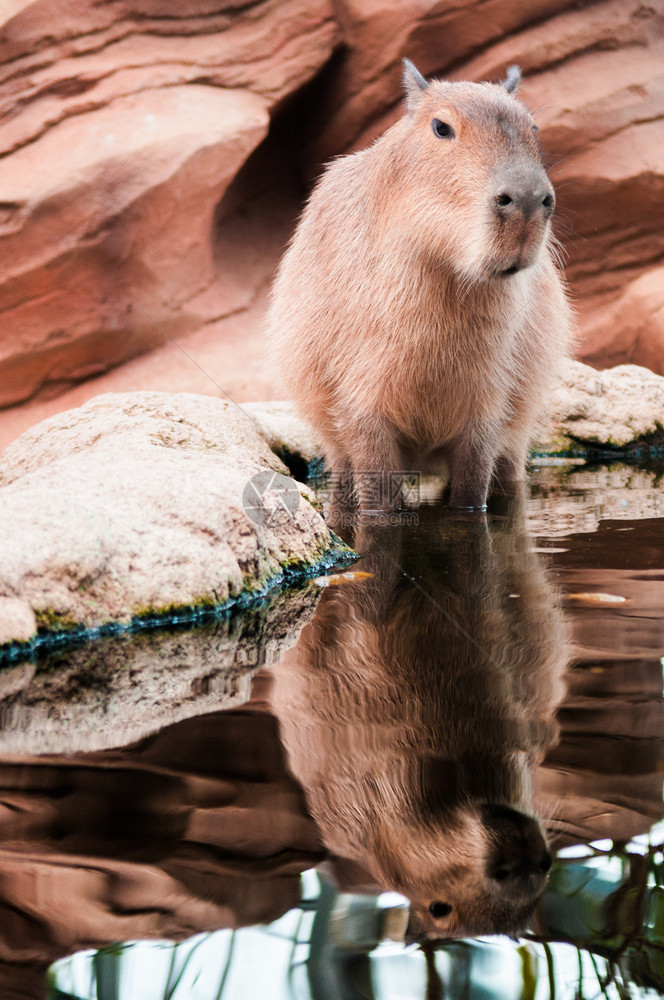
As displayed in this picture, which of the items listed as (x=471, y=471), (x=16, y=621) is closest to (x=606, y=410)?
(x=471, y=471)

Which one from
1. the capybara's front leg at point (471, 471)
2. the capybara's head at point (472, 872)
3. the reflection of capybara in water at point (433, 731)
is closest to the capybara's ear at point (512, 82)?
the capybara's front leg at point (471, 471)

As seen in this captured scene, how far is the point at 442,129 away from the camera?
2955 mm

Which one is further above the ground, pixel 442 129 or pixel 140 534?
pixel 442 129

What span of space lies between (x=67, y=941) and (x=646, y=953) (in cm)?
58

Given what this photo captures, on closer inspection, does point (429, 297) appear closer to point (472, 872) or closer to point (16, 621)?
point (16, 621)

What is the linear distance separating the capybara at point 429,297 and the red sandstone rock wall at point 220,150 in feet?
8.55

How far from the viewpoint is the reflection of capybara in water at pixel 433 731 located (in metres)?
1.06

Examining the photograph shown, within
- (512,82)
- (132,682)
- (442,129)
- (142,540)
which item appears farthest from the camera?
(512,82)

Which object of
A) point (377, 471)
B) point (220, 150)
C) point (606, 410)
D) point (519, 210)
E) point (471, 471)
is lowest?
point (606, 410)

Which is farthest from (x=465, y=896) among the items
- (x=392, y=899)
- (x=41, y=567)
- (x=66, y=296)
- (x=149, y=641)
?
(x=66, y=296)

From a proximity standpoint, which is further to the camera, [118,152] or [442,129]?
[118,152]

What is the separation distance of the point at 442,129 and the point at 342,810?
2.37 m

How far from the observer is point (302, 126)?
7352mm

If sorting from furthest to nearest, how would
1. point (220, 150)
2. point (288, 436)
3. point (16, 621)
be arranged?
point (220, 150), point (288, 436), point (16, 621)
